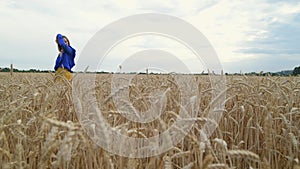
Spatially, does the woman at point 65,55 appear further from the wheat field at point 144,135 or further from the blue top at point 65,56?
the wheat field at point 144,135

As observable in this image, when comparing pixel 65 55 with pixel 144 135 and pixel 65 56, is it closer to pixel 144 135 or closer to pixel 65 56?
pixel 65 56

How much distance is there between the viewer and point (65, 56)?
7598 mm

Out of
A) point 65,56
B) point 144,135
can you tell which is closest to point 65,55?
point 65,56

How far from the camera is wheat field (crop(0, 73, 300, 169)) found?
4.58 feet

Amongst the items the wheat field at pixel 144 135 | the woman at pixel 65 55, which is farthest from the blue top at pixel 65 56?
the wheat field at pixel 144 135

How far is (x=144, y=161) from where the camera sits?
2.20 meters

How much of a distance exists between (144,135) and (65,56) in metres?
6.07

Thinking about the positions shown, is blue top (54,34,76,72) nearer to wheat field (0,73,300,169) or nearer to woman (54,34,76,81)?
woman (54,34,76,81)

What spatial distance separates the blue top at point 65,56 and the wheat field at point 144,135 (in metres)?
3.38

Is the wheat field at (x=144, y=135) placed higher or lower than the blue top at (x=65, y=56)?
lower

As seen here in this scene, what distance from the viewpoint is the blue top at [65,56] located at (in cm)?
730

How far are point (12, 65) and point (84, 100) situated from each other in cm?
115

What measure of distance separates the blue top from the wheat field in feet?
11.1

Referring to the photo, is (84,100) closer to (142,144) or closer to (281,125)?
(142,144)
